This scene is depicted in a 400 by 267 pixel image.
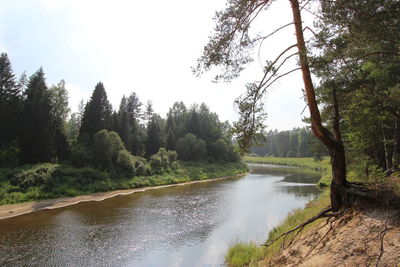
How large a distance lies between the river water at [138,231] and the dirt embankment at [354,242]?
480 cm

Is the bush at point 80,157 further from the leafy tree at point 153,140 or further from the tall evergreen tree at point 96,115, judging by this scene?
the leafy tree at point 153,140

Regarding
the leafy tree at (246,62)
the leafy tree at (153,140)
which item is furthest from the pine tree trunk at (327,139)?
the leafy tree at (153,140)

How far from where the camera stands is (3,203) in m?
20.3

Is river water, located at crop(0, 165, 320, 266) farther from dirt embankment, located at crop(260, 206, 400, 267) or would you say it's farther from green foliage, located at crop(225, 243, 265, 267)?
dirt embankment, located at crop(260, 206, 400, 267)

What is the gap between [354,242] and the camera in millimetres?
5484

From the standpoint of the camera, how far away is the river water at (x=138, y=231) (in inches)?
437

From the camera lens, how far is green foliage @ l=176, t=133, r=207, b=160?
5491 cm

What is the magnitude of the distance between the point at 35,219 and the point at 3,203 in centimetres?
560

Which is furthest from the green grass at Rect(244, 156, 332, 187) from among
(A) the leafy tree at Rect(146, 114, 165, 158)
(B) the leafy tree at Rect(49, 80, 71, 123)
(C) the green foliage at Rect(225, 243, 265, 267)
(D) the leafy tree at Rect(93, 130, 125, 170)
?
(B) the leafy tree at Rect(49, 80, 71, 123)

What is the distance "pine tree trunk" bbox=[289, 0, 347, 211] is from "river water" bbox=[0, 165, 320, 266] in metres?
5.81

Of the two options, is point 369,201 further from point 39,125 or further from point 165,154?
point 165,154

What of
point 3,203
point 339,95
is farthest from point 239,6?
point 3,203

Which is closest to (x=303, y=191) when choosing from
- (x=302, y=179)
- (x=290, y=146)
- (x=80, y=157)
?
(x=302, y=179)

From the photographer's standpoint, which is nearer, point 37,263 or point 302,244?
point 302,244
